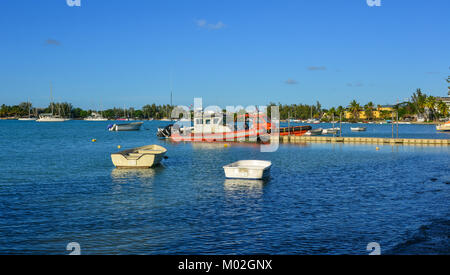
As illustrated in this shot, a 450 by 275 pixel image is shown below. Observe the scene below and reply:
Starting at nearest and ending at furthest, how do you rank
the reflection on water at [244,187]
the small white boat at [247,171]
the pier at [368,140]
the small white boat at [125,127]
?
the reflection on water at [244,187]
the small white boat at [247,171]
the pier at [368,140]
the small white boat at [125,127]

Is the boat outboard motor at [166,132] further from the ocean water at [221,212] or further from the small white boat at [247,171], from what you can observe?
the small white boat at [247,171]

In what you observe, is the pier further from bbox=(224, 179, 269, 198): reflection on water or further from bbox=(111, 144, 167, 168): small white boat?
bbox=(224, 179, 269, 198): reflection on water

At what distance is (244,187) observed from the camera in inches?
1001

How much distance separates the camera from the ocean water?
13742 mm

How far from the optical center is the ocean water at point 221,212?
1374cm

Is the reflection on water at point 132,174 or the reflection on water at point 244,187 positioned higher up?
the reflection on water at point 132,174

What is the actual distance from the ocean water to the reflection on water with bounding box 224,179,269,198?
2.5 inches

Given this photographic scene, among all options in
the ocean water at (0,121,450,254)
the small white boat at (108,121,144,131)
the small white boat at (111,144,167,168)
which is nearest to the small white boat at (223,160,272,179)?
the ocean water at (0,121,450,254)

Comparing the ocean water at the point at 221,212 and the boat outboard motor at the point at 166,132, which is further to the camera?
the boat outboard motor at the point at 166,132

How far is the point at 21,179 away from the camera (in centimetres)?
2975

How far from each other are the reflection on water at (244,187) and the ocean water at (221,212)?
0.21ft

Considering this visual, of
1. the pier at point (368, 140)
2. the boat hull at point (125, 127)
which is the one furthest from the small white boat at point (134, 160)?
the boat hull at point (125, 127)

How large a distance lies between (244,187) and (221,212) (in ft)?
23.1

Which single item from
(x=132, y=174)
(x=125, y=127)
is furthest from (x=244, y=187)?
(x=125, y=127)
